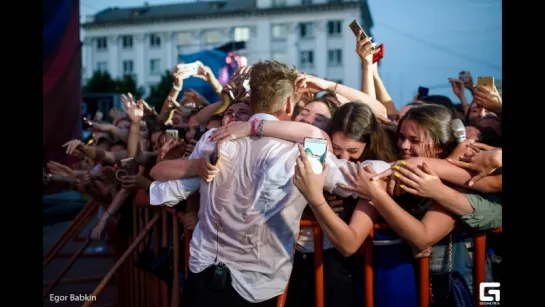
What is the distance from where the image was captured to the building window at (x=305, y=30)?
4831 centimetres

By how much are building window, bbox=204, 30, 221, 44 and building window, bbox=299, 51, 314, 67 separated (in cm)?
834

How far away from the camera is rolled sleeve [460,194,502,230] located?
88.2 inches

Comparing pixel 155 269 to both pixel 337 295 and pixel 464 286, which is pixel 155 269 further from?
pixel 464 286

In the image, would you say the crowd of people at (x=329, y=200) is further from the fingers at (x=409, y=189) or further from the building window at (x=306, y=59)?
the building window at (x=306, y=59)

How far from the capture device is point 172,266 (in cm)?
313

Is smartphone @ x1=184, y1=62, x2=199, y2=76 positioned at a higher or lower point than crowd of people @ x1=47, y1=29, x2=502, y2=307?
higher

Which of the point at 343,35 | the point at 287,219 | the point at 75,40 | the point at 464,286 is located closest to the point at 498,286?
the point at 464,286

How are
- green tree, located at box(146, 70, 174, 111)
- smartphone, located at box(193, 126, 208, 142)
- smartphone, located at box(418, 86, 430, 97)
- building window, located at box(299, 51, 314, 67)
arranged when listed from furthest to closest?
building window, located at box(299, 51, 314, 67) → green tree, located at box(146, 70, 174, 111) → smartphone, located at box(418, 86, 430, 97) → smartphone, located at box(193, 126, 208, 142)

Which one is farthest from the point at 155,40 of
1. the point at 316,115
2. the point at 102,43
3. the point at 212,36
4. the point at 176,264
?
the point at 176,264

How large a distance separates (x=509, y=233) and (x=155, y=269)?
1.96 m

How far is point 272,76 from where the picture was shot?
247cm

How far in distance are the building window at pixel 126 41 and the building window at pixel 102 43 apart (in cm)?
192

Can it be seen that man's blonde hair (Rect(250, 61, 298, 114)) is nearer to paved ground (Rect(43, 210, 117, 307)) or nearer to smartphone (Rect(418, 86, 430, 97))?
paved ground (Rect(43, 210, 117, 307))

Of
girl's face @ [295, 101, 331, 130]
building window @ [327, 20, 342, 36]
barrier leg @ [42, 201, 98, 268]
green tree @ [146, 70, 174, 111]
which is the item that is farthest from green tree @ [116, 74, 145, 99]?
girl's face @ [295, 101, 331, 130]
